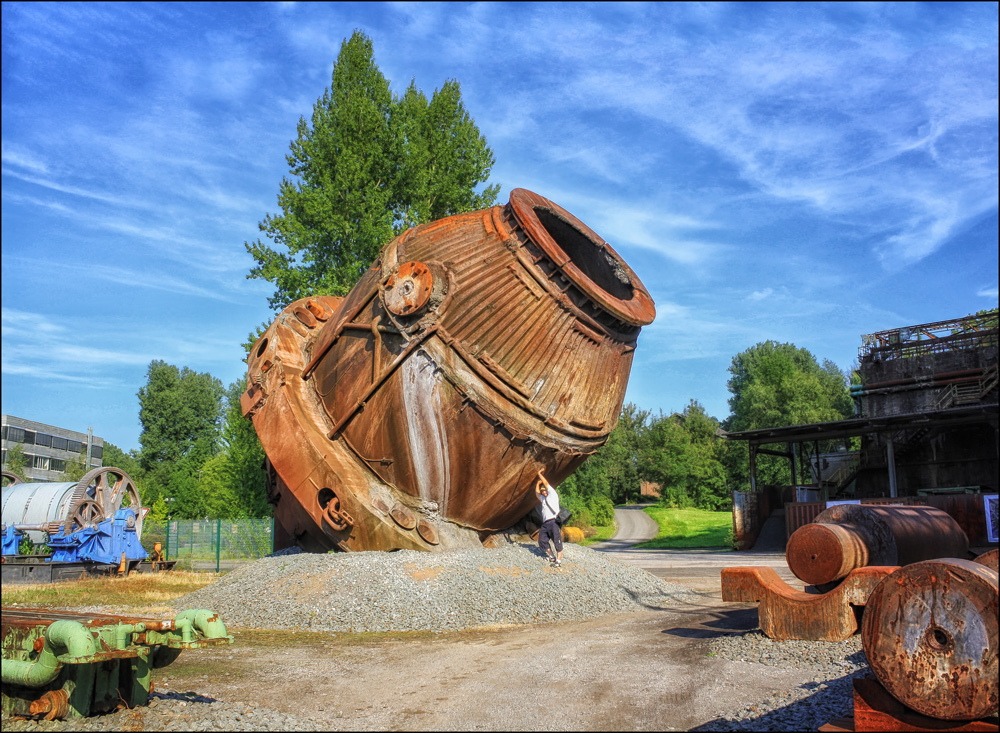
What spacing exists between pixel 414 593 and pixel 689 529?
3366 cm

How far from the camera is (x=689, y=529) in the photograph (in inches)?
1569

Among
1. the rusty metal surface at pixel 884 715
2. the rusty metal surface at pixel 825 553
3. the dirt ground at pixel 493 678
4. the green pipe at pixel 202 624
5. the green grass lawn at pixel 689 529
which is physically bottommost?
the green grass lawn at pixel 689 529

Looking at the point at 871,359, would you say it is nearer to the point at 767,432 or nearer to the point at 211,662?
the point at 767,432

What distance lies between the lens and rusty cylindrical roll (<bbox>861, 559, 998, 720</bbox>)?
128 inches

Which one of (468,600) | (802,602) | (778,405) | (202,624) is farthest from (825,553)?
(778,405)

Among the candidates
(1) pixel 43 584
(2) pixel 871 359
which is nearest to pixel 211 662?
(1) pixel 43 584

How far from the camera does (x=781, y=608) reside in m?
6.69

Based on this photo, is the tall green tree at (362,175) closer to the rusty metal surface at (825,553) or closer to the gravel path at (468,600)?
the gravel path at (468,600)

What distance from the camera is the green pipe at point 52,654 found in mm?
4312

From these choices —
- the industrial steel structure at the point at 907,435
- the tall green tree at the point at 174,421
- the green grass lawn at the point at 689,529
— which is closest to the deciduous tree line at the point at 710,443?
the green grass lawn at the point at 689,529

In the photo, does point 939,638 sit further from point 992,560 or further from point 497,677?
point 497,677

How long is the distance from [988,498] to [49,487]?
76.3 feet

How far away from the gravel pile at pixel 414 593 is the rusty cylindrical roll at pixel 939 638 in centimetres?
560

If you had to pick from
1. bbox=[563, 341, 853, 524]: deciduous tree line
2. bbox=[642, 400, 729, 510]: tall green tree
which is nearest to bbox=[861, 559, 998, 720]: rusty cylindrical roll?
bbox=[563, 341, 853, 524]: deciduous tree line
